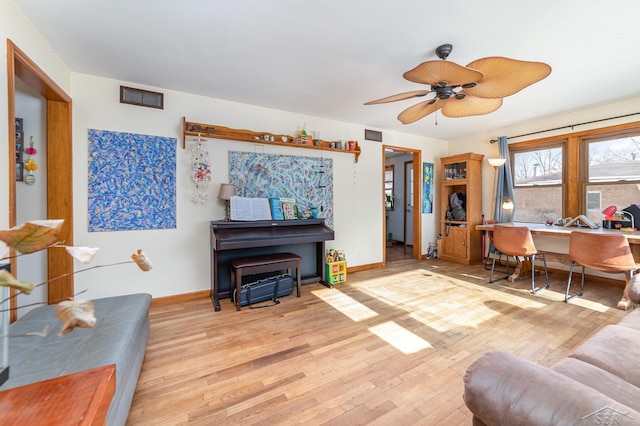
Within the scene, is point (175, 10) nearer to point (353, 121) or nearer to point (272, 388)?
point (272, 388)

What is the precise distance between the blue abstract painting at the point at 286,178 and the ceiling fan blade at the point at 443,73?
7.08 ft

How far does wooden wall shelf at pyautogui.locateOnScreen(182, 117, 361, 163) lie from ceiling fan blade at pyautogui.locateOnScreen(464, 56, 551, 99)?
87.6 inches

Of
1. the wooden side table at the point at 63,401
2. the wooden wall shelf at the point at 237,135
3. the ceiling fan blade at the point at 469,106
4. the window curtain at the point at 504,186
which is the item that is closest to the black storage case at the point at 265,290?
the wooden wall shelf at the point at 237,135

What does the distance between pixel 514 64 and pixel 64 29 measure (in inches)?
127

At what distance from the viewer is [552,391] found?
729 millimetres

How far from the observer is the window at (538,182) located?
4211 millimetres

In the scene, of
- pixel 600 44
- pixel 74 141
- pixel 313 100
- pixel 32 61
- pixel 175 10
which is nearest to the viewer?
pixel 175 10

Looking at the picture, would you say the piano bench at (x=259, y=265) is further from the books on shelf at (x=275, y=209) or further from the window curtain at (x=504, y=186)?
the window curtain at (x=504, y=186)

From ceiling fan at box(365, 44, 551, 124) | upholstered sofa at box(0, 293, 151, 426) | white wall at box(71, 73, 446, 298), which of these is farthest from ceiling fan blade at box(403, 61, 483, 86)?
upholstered sofa at box(0, 293, 151, 426)

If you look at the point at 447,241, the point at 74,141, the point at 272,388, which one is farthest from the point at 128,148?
the point at 447,241

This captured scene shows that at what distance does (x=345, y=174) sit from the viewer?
169 inches

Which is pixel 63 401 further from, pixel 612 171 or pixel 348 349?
pixel 612 171

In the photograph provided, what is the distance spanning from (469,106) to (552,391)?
92.1 inches

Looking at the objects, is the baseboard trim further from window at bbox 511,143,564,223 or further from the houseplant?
window at bbox 511,143,564,223
